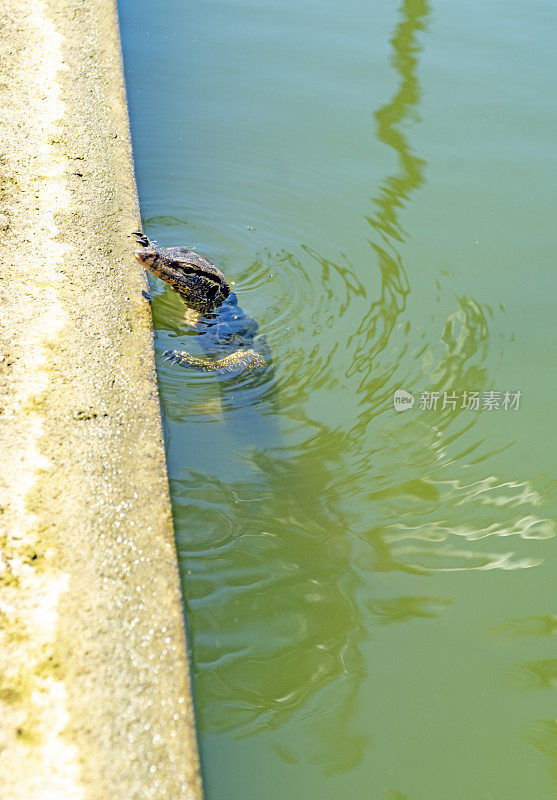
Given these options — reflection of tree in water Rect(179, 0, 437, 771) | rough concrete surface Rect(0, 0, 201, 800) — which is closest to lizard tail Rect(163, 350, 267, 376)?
rough concrete surface Rect(0, 0, 201, 800)

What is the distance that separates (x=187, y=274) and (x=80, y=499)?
177 cm

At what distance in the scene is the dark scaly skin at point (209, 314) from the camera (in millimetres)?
4406

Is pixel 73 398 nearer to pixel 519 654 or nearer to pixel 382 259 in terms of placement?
pixel 519 654

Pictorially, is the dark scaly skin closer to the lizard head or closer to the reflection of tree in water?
the lizard head

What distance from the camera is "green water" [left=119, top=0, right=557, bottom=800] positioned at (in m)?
2.89

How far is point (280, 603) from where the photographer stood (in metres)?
3.24

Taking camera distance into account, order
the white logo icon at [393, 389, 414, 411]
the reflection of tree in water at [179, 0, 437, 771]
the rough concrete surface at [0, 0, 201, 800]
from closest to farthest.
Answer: the rough concrete surface at [0, 0, 201, 800] → the reflection of tree in water at [179, 0, 437, 771] → the white logo icon at [393, 389, 414, 411]

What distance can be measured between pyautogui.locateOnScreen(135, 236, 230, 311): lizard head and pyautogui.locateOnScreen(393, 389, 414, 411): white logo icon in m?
1.21

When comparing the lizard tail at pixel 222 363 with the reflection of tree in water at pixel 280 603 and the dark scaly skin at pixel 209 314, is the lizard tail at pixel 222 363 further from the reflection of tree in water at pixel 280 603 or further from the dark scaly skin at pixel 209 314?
the reflection of tree in water at pixel 280 603

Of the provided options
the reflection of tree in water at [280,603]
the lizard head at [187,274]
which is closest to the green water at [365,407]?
the reflection of tree in water at [280,603]

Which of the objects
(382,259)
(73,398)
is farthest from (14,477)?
(382,259)

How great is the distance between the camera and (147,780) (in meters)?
2.37

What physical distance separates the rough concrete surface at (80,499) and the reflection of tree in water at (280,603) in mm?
309

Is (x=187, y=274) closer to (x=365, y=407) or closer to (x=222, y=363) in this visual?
(x=222, y=363)
